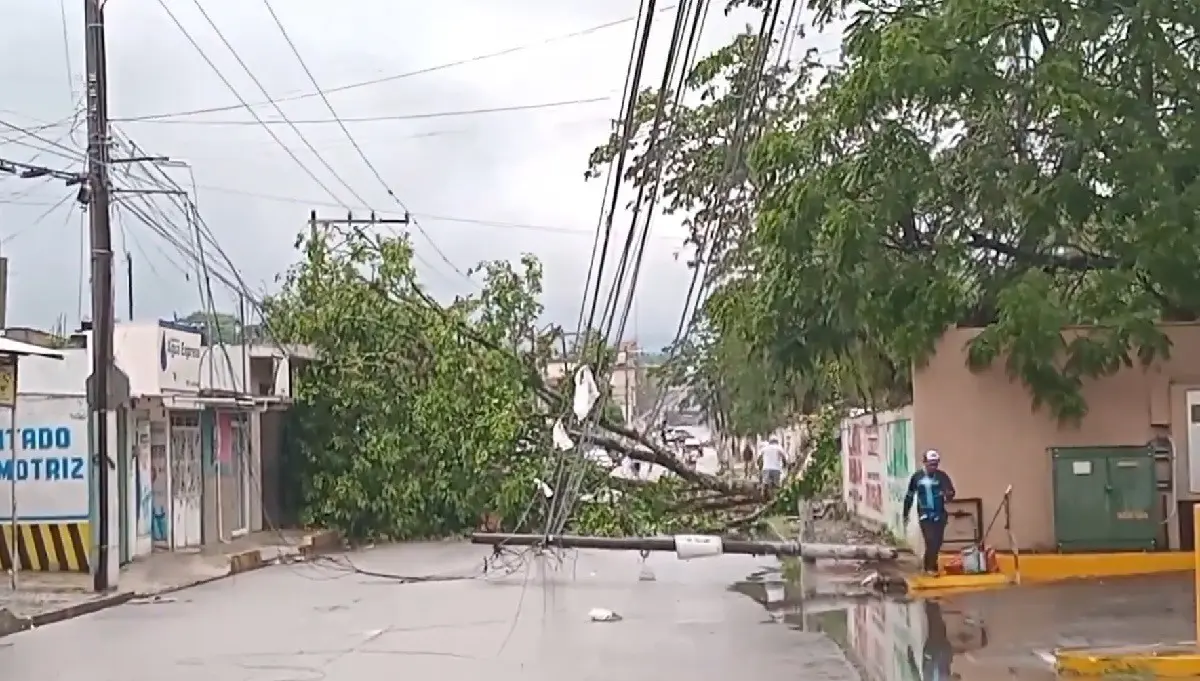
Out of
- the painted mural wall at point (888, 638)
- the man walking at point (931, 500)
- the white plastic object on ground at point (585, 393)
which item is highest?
the white plastic object on ground at point (585, 393)

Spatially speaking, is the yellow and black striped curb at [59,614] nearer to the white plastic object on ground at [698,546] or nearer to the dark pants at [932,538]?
the white plastic object on ground at [698,546]

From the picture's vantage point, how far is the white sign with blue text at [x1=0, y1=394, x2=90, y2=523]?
25562 millimetres

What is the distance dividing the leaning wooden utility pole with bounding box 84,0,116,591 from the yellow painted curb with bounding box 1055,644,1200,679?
14.9 m

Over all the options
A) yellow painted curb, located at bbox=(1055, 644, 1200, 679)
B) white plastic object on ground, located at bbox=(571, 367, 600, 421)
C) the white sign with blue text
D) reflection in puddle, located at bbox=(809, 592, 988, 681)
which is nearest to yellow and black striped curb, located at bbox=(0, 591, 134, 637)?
the white sign with blue text

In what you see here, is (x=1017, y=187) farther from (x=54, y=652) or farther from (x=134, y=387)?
(x=134, y=387)

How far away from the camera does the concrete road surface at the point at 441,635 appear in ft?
48.0

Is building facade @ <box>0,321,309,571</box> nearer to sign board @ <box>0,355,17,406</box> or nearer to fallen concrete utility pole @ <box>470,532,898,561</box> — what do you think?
sign board @ <box>0,355,17,406</box>

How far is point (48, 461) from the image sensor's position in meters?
A: 25.9

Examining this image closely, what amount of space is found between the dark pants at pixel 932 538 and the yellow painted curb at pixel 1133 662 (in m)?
7.10

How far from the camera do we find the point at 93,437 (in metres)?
23.7

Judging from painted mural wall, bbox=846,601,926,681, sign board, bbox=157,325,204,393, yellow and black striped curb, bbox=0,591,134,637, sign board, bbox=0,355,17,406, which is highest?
sign board, bbox=157,325,204,393

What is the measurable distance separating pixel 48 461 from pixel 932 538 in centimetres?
1391

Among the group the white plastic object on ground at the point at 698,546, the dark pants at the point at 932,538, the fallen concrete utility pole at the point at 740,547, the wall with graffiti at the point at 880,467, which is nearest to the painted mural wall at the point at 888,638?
the dark pants at the point at 932,538

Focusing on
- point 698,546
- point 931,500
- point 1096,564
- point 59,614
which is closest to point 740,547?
point 698,546
